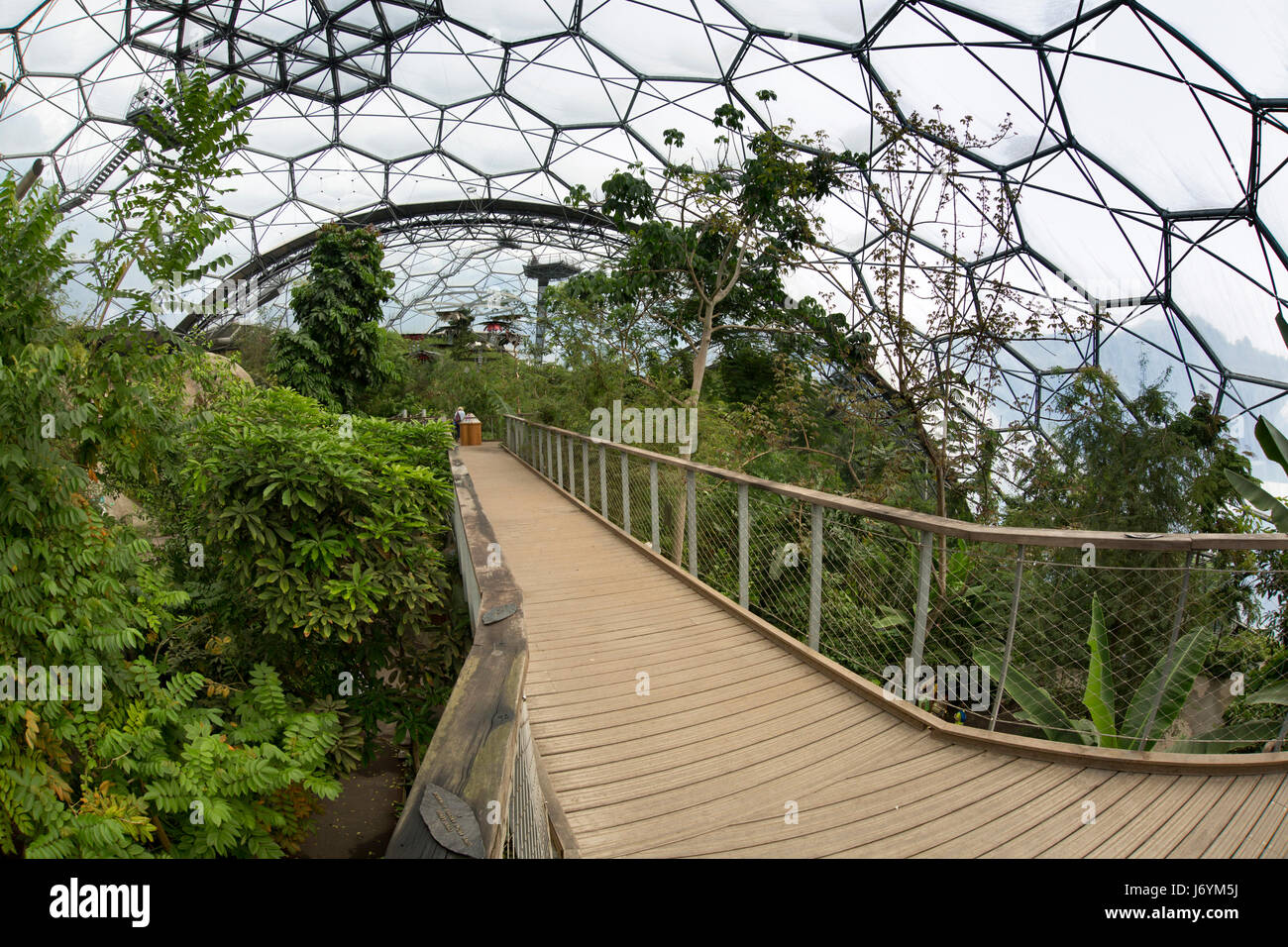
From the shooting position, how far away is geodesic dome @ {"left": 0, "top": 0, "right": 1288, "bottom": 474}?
10.9 metres

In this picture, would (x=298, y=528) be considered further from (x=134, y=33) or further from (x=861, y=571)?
(x=134, y=33)

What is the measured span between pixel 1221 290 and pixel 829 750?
46.0 feet

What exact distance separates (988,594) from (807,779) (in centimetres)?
581

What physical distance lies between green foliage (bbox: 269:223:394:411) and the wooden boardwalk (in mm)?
15742

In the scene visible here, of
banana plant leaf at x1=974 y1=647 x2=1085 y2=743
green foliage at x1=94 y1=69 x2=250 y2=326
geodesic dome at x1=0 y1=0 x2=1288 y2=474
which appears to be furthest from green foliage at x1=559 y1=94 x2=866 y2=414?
banana plant leaf at x1=974 y1=647 x2=1085 y2=743

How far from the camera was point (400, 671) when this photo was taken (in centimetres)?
721

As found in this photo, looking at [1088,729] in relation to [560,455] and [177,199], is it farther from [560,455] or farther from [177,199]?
[560,455]

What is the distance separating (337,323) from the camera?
17.7m

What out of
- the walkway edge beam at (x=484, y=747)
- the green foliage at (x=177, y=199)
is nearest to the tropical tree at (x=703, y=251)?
the green foliage at (x=177, y=199)

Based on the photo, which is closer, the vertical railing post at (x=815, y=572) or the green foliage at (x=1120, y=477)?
the vertical railing post at (x=815, y=572)

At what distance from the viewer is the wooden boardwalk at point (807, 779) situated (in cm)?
277

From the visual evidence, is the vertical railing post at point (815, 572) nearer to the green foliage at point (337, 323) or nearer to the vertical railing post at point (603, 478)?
the vertical railing post at point (603, 478)

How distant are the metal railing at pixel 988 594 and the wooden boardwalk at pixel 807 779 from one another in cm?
27

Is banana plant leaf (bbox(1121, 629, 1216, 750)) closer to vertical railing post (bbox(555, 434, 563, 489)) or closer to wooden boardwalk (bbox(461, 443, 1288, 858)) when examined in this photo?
wooden boardwalk (bbox(461, 443, 1288, 858))
